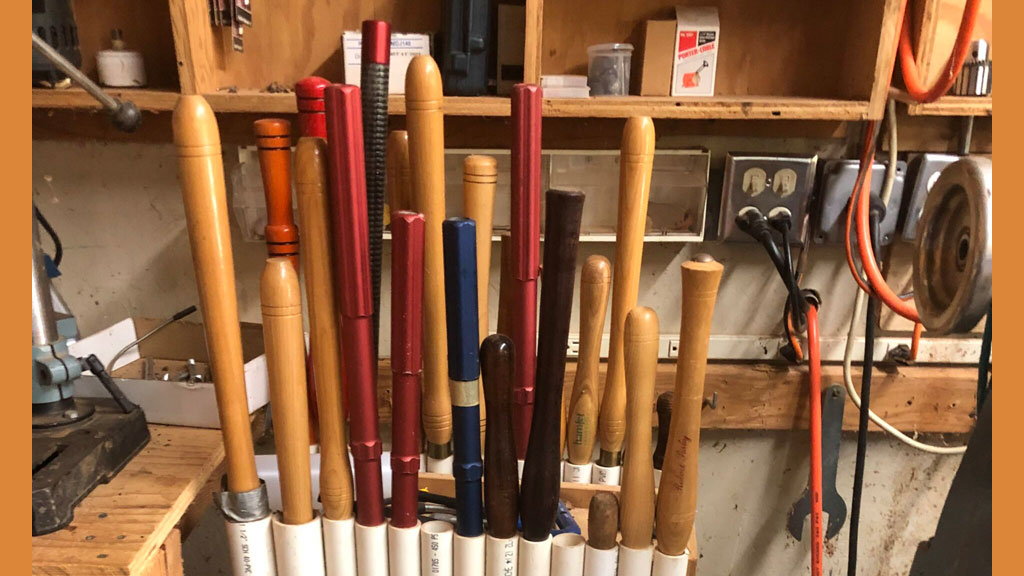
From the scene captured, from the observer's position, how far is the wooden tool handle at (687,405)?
42 centimetres

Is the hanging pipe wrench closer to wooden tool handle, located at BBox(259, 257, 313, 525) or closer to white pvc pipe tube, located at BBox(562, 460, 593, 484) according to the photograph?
white pvc pipe tube, located at BBox(562, 460, 593, 484)

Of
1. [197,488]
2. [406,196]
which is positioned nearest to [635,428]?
[406,196]

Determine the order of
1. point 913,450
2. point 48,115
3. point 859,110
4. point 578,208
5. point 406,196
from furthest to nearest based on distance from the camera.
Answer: point 913,450 → point 48,115 → point 859,110 → point 406,196 → point 578,208

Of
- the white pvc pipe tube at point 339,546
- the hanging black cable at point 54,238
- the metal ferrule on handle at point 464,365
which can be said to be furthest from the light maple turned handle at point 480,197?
the hanging black cable at point 54,238

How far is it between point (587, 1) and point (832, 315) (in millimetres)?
519

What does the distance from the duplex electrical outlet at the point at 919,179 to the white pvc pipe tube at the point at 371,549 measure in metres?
0.70

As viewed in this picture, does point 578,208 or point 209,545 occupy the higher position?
point 578,208

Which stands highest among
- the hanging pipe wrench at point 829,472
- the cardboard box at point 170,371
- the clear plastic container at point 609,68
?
the clear plastic container at point 609,68

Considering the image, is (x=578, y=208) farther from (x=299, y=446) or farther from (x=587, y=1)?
→ (x=587, y=1)

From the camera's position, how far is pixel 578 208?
1.42ft

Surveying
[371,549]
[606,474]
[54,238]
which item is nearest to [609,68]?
[606,474]

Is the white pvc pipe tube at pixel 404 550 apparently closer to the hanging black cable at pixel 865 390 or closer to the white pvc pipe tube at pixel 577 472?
the white pvc pipe tube at pixel 577 472

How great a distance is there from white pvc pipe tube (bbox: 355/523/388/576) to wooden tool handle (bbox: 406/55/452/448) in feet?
0.31

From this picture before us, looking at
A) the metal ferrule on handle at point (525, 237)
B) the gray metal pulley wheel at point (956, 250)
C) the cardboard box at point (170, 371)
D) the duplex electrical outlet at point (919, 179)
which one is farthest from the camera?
the duplex electrical outlet at point (919, 179)
